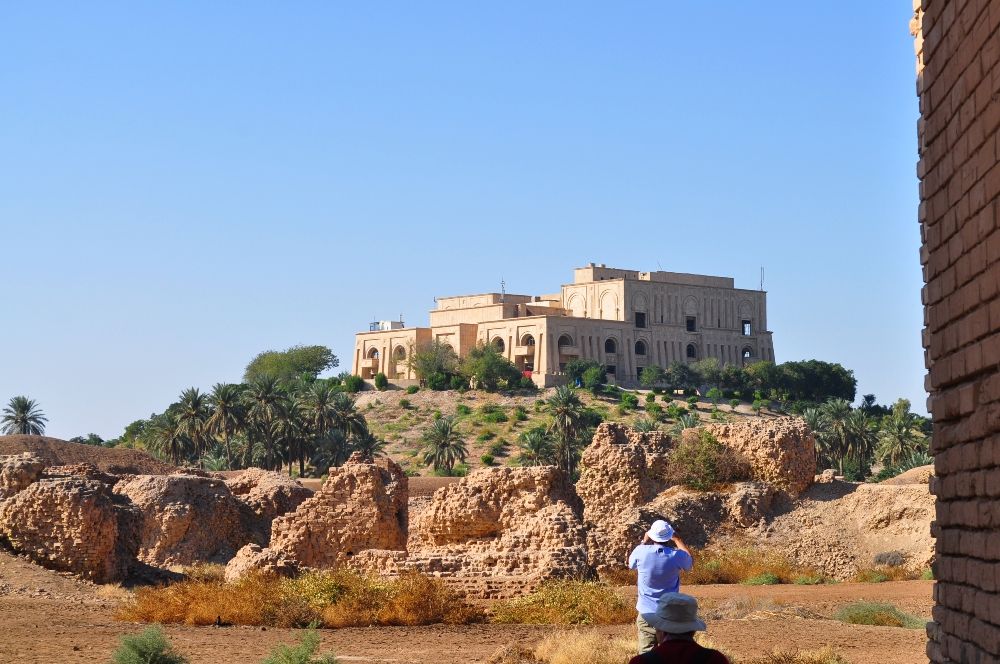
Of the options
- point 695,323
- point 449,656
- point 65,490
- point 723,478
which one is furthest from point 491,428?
point 449,656

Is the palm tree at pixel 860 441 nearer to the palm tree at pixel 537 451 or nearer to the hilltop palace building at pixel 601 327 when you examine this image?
the palm tree at pixel 537 451

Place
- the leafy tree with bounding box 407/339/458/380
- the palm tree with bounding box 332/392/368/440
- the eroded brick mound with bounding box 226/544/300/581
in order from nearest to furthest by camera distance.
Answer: the eroded brick mound with bounding box 226/544/300/581 → the palm tree with bounding box 332/392/368/440 → the leafy tree with bounding box 407/339/458/380

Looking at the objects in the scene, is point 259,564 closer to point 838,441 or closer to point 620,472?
point 620,472

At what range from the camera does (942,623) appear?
984 cm

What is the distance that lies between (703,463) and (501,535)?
34.0 ft

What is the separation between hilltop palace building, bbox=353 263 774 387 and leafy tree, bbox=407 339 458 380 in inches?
82.3

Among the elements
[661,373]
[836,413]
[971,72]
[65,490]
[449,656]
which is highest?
[661,373]

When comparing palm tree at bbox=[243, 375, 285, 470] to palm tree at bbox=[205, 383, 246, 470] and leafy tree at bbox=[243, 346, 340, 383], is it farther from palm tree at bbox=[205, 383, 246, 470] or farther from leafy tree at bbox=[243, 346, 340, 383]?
leafy tree at bbox=[243, 346, 340, 383]

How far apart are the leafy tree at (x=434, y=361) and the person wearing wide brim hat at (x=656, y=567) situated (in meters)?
111

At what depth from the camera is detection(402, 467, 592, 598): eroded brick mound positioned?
19766 mm

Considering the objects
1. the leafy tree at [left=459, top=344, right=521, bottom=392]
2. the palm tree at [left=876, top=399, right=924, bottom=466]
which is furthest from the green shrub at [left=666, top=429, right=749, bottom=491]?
the leafy tree at [left=459, top=344, right=521, bottom=392]

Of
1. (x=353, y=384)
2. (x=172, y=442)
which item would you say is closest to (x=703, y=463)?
(x=172, y=442)

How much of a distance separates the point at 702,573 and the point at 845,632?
10294 mm

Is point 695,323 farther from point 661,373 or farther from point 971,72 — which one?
point 971,72
